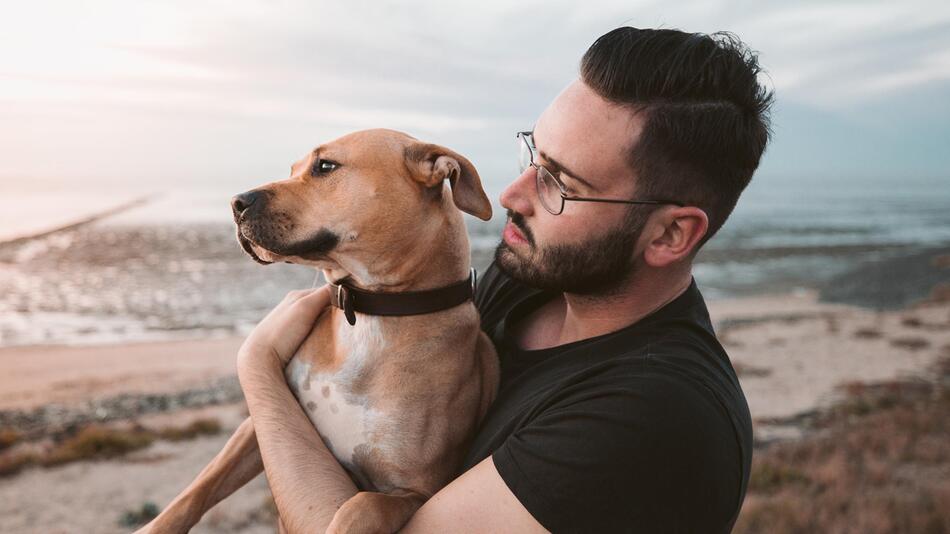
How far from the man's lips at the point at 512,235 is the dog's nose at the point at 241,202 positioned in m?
0.95

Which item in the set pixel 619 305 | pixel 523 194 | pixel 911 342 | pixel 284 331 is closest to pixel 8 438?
pixel 284 331

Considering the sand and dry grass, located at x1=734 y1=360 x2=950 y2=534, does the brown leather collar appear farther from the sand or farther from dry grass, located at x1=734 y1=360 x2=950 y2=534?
dry grass, located at x1=734 y1=360 x2=950 y2=534

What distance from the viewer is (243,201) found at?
2719mm

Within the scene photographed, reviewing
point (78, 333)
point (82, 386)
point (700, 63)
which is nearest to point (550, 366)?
point (700, 63)

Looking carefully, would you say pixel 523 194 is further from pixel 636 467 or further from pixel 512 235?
pixel 636 467

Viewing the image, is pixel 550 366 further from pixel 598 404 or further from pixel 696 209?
pixel 696 209

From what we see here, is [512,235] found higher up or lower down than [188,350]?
higher up

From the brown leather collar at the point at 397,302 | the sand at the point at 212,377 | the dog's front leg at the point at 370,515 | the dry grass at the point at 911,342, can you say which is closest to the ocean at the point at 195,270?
the sand at the point at 212,377

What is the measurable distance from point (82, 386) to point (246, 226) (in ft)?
36.2

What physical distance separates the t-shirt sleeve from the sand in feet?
19.5

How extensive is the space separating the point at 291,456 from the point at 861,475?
300 inches

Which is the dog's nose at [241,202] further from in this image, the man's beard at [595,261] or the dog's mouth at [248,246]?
the man's beard at [595,261]

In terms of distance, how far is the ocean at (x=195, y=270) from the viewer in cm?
1767

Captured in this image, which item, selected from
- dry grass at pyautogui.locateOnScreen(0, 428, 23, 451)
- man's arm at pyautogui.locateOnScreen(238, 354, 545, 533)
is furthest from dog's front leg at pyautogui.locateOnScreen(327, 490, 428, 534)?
dry grass at pyautogui.locateOnScreen(0, 428, 23, 451)
